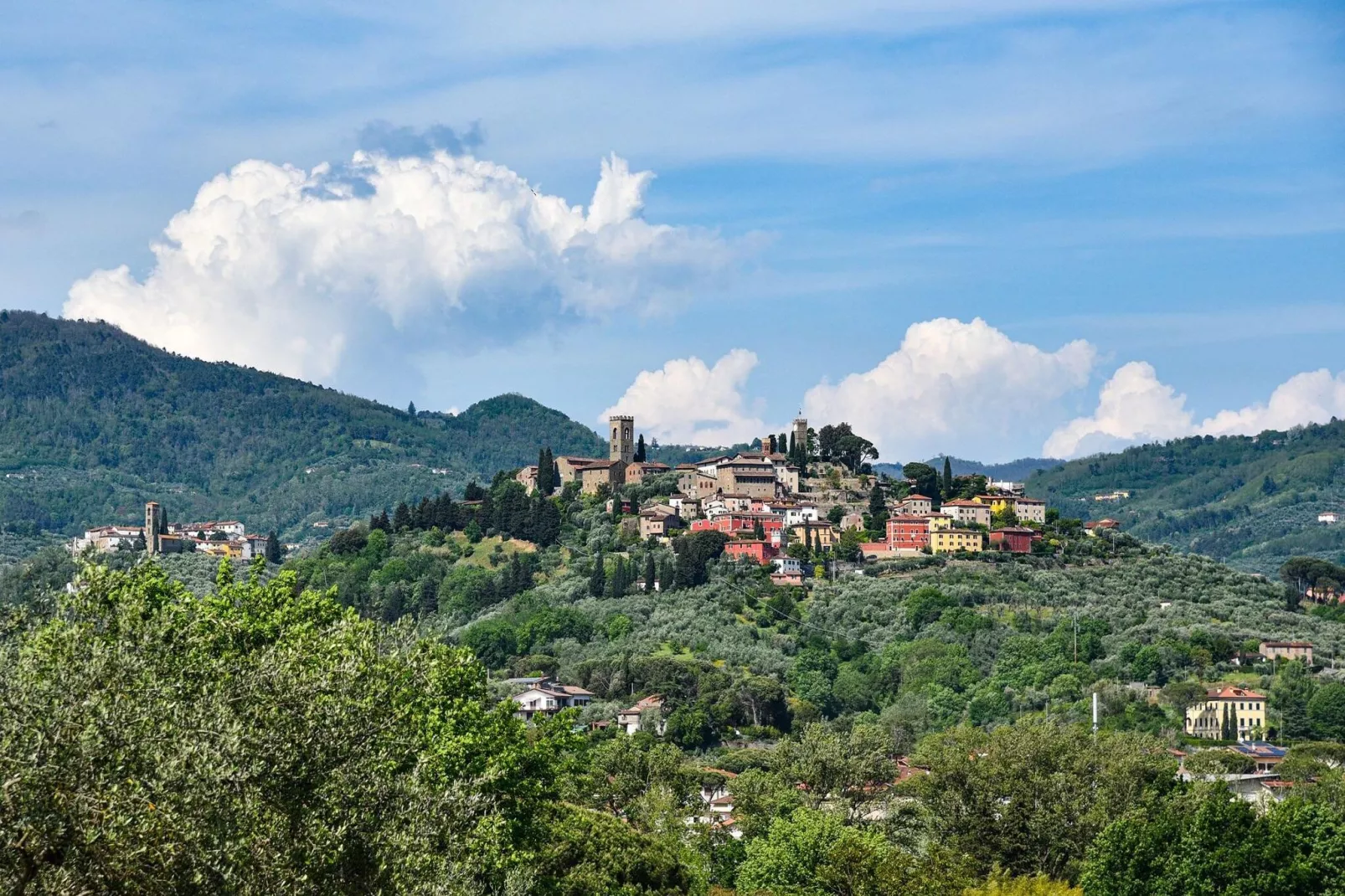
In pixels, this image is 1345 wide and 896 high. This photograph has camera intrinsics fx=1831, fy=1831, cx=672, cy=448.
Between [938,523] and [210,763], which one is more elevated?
[938,523]

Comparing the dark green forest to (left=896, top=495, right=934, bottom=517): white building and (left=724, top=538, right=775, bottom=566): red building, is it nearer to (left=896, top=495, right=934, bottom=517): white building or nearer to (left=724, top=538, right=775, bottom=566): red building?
(left=724, top=538, right=775, bottom=566): red building

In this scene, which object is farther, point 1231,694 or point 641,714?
point 641,714

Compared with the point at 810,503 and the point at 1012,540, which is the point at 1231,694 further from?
the point at 810,503

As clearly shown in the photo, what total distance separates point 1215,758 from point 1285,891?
1491 inches

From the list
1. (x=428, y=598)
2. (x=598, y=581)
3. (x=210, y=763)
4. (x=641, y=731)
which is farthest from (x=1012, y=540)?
(x=210, y=763)

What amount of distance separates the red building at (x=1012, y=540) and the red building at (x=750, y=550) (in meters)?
20.1

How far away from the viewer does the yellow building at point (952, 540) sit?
15562 cm

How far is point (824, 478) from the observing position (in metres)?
176

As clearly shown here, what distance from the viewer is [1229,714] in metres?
112

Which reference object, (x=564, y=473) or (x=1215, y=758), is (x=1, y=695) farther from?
(x=564, y=473)

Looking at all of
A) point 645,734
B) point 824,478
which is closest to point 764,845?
point 645,734

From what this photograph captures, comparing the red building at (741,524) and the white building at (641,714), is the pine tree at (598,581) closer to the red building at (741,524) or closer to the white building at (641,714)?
the red building at (741,524)

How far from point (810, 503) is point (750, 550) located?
1497cm

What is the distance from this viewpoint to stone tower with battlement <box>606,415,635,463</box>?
624 ft
